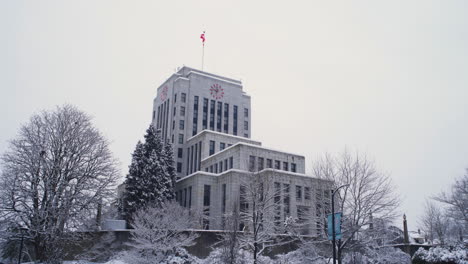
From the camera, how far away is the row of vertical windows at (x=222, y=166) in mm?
64269

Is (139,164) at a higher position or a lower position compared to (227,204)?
higher

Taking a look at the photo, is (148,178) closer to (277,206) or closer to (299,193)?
(277,206)

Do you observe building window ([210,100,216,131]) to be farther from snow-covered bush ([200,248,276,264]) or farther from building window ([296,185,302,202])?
snow-covered bush ([200,248,276,264])

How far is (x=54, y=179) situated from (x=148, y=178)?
60.5 ft

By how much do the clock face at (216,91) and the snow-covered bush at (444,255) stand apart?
182 ft

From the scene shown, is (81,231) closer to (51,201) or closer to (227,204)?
(51,201)

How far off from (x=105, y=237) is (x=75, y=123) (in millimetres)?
11972

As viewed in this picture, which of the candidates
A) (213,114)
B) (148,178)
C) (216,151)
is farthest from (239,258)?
(213,114)

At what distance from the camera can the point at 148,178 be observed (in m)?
49.9

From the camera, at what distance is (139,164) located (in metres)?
50.7

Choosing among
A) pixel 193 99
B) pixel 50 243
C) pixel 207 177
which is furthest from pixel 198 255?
pixel 193 99

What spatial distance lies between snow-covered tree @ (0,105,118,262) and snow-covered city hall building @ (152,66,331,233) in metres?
13.4

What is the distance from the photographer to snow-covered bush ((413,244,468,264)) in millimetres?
37125

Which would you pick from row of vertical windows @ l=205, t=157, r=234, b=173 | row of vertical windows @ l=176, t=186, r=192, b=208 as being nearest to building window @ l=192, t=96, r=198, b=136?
row of vertical windows @ l=205, t=157, r=234, b=173
